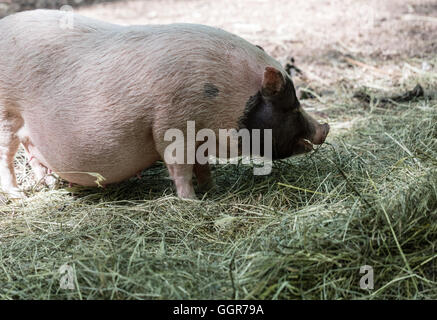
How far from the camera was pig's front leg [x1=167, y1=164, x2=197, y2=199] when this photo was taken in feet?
10.5

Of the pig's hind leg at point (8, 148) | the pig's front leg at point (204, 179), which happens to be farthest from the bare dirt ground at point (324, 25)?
the pig's hind leg at point (8, 148)

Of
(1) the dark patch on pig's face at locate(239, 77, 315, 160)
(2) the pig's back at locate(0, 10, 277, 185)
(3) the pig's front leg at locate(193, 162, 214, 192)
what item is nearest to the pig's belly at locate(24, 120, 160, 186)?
(2) the pig's back at locate(0, 10, 277, 185)

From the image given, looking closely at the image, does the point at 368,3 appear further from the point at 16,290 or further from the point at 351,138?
the point at 16,290

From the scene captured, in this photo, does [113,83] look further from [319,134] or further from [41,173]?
[319,134]

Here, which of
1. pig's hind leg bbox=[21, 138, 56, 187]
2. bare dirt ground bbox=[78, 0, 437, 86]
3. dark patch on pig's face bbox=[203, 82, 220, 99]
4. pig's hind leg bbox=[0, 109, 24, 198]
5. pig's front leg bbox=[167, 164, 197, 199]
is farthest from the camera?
bare dirt ground bbox=[78, 0, 437, 86]

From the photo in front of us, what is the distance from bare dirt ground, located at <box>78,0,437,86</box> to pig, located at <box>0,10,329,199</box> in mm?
2579

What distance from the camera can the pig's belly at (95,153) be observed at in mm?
3092

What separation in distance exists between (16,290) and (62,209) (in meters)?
0.95

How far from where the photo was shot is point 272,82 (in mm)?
3025

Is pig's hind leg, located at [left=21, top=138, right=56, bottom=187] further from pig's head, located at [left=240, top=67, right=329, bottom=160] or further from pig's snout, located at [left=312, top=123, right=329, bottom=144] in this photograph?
pig's snout, located at [left=312, top=123, right=329, bottom=144]

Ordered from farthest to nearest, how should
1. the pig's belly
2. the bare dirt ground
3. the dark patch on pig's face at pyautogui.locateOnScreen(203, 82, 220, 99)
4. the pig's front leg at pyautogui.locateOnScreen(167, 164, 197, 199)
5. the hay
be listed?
the bare dirt ground
the pig's front leg at pyautogui.locateOnScreen(167, 164, 197, 199)
the pig's belly
the dark patch on pig's face at pyautogui.locateOnScreen(203, 82, 220, 99)
the hay

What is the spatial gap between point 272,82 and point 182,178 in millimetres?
786

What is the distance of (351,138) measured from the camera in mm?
4227
